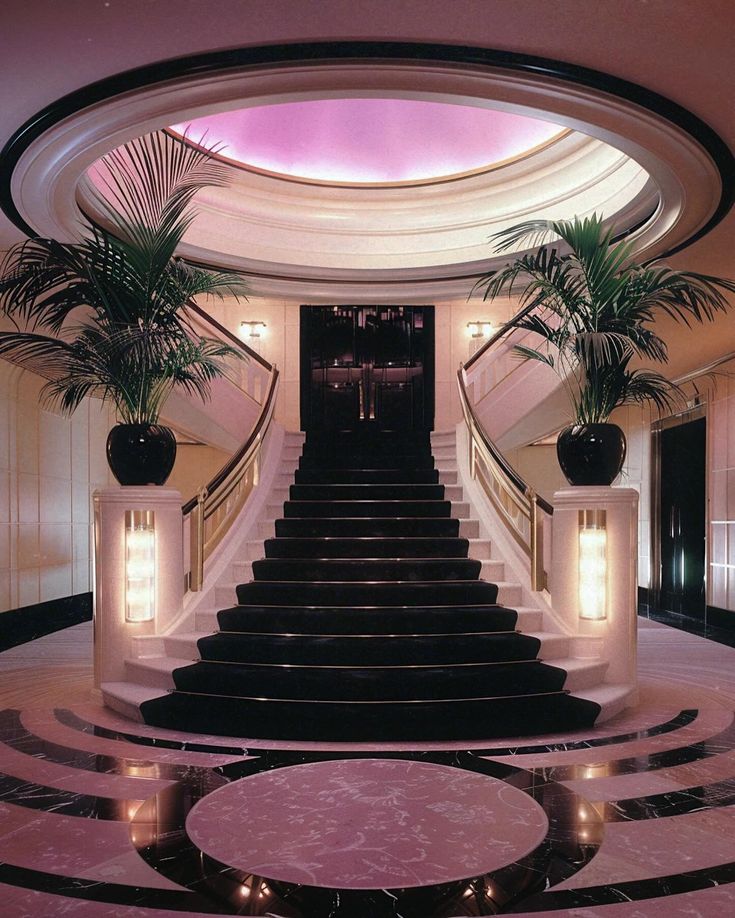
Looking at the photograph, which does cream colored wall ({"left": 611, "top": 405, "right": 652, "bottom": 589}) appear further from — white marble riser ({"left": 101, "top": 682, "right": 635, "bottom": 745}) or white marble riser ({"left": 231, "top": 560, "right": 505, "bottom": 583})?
white marble riser ({"left": 101, "top": 682, "right": 635, "bottom": 745})

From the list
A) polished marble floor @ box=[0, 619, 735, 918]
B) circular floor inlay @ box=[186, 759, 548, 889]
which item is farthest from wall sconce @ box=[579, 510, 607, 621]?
circular floor inlay @ box=[186, 759, 548, 889]

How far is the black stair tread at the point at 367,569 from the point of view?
608cm

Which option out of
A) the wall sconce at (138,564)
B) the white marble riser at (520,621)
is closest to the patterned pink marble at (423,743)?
the wall sconce at (138,564)

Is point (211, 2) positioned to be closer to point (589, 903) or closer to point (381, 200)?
point (589, 903)

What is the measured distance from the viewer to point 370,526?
688 centimetres

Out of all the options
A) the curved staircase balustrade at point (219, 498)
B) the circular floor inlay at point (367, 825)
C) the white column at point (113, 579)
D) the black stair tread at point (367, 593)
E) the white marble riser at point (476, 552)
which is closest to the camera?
the circular floor inlay at point (367, 825)

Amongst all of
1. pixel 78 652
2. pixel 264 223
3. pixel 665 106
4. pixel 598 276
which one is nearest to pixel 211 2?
pixel 665 106

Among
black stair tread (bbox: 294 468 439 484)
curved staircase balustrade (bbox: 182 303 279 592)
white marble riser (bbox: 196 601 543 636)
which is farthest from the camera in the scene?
black stair tread (bbox: 294 468 439 484)

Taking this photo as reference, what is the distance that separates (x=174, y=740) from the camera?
4.31 metres

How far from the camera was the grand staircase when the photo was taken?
4410 millimetres

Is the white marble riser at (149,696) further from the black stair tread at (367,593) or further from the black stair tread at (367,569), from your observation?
the black stair tread at (367,569)

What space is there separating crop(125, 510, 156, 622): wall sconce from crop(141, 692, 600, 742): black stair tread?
920 millimetres

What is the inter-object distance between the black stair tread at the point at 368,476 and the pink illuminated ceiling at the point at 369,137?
11.5 ft

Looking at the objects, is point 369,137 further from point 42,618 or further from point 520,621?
point 42,618
